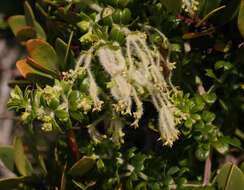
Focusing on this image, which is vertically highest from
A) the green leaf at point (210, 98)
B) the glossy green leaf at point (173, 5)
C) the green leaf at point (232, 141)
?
the glossy green leaf at point (173, 5)

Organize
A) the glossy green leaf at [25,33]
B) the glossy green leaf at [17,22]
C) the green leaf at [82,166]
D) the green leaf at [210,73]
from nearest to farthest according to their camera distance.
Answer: the green leaf at [82,166] < the green leaf at [210,73] < the glossy green leaf at [25,33] < the glossy green leaf at [17,22]

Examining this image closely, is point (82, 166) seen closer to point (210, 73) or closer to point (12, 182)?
point (12, 182)

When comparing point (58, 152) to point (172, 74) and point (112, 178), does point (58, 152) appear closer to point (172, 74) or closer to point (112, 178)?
point (112, 178)

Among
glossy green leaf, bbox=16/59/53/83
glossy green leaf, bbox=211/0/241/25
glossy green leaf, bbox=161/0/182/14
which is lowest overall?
glossy green leaf, bbox=16/59/53/83

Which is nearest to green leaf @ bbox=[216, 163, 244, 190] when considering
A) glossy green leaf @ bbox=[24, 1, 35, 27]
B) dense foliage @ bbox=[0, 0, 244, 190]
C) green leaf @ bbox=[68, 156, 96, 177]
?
dense foliage @ bbox=[0, 0, 244, 190]

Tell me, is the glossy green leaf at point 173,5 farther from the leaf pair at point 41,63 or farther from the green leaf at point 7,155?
the green leaf at point 7,155

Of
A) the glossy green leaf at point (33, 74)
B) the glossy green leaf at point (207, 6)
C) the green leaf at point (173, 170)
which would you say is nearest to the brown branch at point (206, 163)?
the green leaf at point (173, 170)

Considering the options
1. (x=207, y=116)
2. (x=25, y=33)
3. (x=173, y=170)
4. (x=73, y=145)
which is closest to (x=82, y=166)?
(x=73, y=145)

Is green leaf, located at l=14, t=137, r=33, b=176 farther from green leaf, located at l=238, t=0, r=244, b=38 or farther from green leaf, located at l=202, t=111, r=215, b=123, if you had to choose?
green leaf, located at l=238, t=0, r=244, b=38
